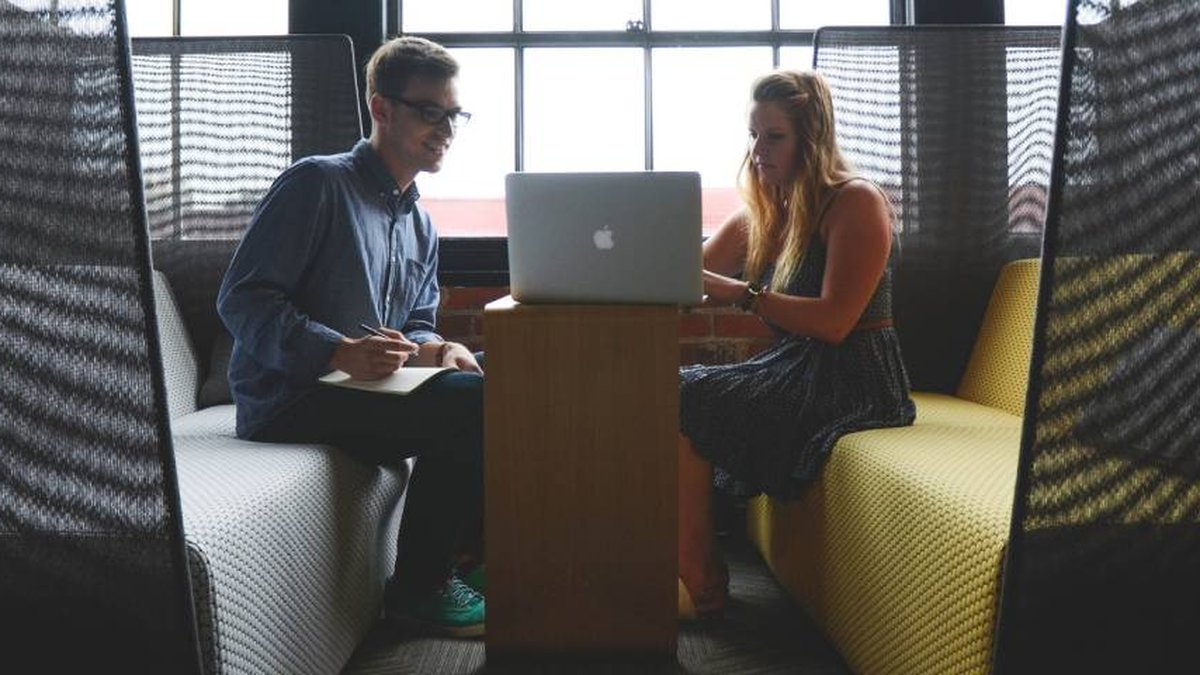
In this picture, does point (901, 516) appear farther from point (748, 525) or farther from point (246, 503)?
point (748, 525)

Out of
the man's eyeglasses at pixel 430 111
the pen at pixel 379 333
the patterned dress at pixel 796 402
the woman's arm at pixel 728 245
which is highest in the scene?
the man's eyeglasses at pixel 430 111

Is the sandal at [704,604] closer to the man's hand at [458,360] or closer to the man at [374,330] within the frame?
the man at [374,330]

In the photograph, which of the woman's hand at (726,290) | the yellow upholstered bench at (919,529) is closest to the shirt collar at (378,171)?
the woman's hand at (726,290)

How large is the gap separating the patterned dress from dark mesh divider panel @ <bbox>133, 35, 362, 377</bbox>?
116cm

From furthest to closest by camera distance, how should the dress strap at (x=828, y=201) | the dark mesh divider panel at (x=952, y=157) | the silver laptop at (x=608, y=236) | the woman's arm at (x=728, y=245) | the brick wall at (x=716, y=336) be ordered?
the brick wall at (x=716, y=336) → the dark mesh divider panel at (x=952, y=157) → the woman's arm at (x=728, y=245) → the dress strap at (x=828, y=201) → the silver laptop at (x=608, y=236)

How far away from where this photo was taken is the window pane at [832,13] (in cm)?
283

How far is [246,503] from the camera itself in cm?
134

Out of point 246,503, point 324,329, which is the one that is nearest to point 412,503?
point 324,329

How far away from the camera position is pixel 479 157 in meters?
2.81

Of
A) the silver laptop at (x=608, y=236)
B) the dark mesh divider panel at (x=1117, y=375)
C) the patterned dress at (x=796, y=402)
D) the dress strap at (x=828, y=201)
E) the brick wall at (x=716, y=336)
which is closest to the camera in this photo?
the dark mesh divider panel at (x=1117, y=375)

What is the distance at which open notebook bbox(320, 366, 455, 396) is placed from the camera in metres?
1.79

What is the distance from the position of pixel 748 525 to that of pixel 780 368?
65cm

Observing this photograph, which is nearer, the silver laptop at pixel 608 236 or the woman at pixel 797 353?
the silver laptop at pixel 608 236

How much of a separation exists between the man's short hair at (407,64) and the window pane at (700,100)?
3.02 ft
